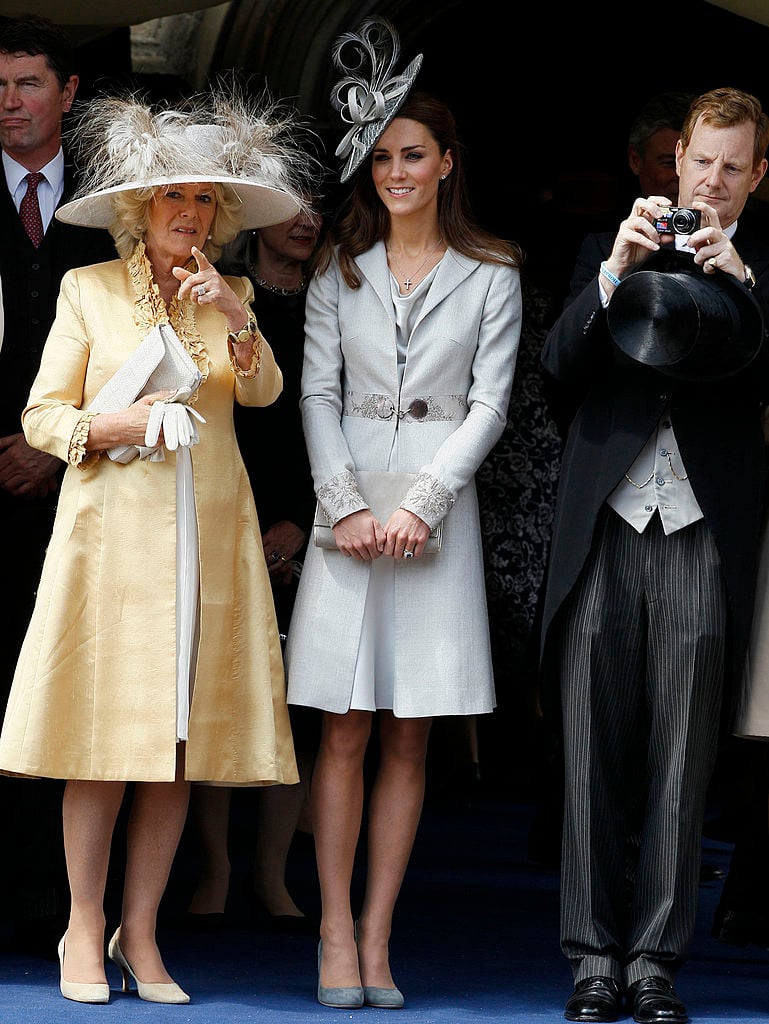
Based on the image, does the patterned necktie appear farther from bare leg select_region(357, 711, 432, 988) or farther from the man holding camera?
bare leg select_region(357, 711, 432, 988)

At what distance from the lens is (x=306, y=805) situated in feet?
17.4

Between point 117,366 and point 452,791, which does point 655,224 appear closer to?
point 117,366

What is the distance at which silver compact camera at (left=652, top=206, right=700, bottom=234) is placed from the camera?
3621mm

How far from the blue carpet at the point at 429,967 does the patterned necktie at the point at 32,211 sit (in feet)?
5.79

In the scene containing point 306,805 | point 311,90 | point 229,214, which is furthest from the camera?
point 311,90

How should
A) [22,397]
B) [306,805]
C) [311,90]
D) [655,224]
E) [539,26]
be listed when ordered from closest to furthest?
1. [655,224]
2. [22,397]
3. [306,805]
4. [311,90]
5. [539,26]

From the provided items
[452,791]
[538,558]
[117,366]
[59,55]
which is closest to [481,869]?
[538,558]

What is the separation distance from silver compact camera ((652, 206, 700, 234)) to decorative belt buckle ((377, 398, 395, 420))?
78cm

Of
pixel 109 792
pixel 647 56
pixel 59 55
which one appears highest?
pixel 647 56

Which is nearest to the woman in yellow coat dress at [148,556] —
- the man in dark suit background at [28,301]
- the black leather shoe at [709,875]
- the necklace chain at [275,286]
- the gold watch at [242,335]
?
the gold watch at [242,335]

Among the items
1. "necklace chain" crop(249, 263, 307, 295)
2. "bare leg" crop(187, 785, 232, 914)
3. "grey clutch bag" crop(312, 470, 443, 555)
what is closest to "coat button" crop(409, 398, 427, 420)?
"grey clutch bag" crop(312, 470, 443, 555)

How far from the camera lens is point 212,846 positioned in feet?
15.0

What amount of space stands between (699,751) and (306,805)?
1.80 metres

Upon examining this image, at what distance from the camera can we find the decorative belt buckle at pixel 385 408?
409cm
